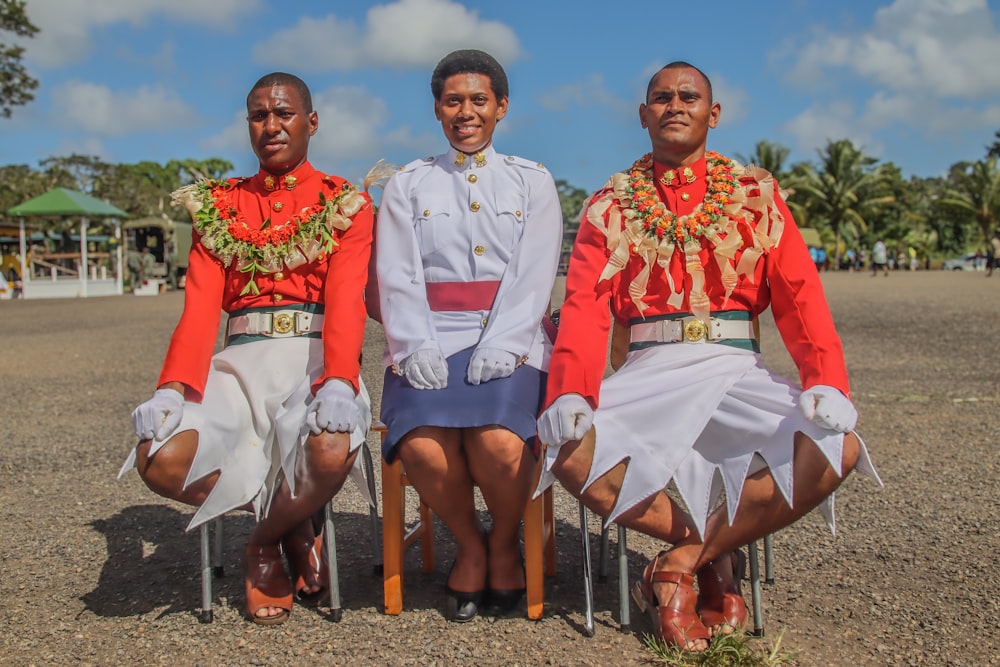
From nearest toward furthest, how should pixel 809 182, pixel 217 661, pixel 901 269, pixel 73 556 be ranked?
pixel 217 661 → pixel 73 556 → pixel 901 269 → pixel 809 182

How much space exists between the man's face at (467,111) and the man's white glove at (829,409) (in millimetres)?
1548

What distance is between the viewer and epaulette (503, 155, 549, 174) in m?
3.63

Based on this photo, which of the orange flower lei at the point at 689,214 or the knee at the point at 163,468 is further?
the orange flower lei at the point at 689,214

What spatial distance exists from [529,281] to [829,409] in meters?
1.12

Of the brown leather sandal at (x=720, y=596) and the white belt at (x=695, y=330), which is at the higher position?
the white belt at (x=695, y=330)

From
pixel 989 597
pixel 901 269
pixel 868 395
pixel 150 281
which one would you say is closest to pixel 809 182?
pixel 901 269

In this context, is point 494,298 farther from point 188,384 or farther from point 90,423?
point 90,423

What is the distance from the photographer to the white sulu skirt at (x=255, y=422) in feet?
10.4

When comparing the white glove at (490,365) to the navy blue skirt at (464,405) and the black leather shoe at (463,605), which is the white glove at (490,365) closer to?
the navy blue skirt at (464,405)

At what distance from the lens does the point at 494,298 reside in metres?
3.45

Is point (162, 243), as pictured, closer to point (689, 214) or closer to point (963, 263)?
point (689, 214)

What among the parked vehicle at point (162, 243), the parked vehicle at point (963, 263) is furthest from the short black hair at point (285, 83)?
the parked vehicle at point (963, 263)

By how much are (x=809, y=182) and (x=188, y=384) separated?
51477 mm

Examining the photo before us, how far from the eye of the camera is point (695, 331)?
3.28m
